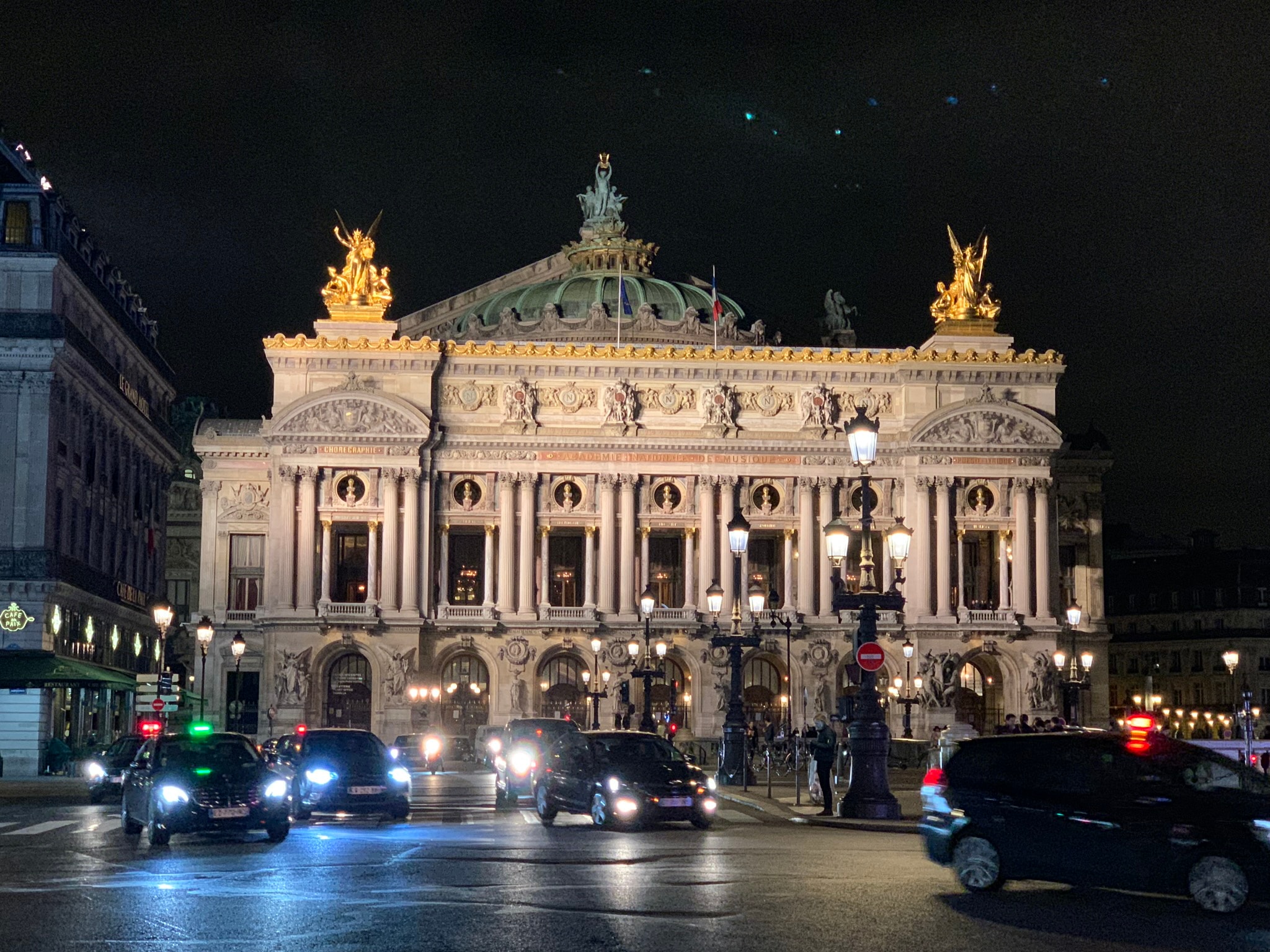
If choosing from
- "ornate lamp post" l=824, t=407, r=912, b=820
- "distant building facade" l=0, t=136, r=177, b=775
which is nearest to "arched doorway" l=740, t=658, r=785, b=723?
"distant building facade" l=0, t=136, r=177, b=775

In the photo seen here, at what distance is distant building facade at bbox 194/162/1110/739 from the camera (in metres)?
93.1

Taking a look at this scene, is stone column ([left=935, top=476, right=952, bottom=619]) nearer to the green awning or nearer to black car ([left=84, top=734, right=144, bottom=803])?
the green awning

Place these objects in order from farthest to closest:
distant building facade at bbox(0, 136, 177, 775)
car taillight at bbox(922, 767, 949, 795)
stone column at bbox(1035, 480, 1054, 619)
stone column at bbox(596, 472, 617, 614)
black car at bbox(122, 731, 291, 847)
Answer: stone column at bbox(1035, 480, 1054, 619)
stone column at bbox(596, 472, 617, 614)
distant building facade at bbox(0, 136, 177, 775)
black car at bbox(122, 731, 291, 847)
car taillight at bbox(922, 767, 949, 795)

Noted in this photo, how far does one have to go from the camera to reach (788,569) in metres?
96.7

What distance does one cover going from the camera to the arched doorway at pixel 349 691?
93.4 m

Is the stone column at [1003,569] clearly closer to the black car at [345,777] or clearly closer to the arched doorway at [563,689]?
the arched doorway at [563,689]

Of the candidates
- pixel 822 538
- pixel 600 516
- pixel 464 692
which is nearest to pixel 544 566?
pixel 600 516

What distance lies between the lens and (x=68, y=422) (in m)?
76.5

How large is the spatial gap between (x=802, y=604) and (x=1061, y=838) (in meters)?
73.1

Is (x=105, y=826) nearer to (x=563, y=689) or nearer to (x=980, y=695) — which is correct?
(x=563, y=689)

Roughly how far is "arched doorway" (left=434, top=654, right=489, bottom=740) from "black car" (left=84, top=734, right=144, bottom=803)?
44.4m

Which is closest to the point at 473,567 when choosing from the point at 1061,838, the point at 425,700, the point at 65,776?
the point at 425,700

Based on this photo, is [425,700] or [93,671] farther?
[425,700]

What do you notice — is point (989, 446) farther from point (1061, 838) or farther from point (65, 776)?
point (1061, 838)
